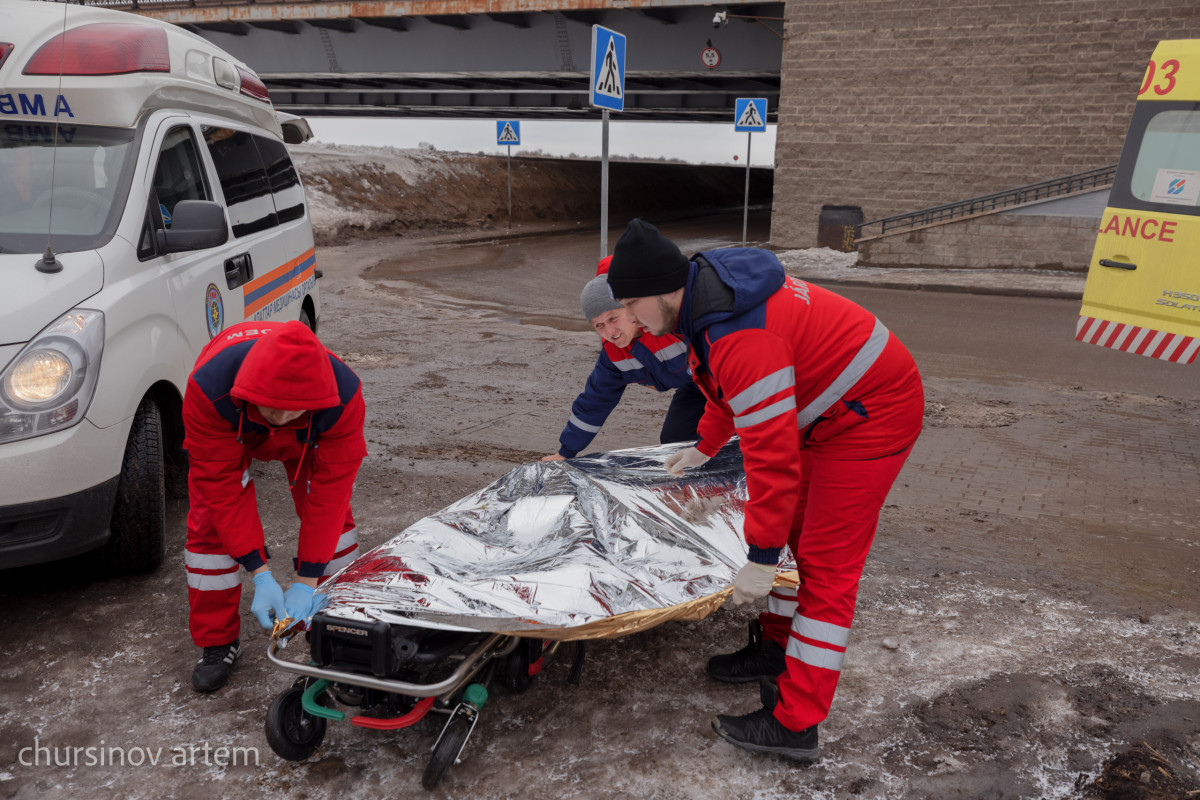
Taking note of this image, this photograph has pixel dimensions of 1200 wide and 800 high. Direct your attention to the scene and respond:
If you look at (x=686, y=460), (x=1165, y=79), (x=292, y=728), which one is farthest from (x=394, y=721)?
(x=1165, y=79)

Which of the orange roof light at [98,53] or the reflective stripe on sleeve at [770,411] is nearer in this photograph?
the reflective stripe on sleeve at [770,411]

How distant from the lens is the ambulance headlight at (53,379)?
311cm

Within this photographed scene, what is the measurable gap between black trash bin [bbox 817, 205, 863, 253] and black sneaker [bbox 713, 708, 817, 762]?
1746 cm

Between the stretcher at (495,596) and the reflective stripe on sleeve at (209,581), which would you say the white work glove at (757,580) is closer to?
the stretcher at (495,596)

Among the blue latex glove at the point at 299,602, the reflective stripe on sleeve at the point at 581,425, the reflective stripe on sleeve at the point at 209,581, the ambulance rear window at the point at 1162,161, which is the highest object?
the ambulance rear window at the point at 1162,161

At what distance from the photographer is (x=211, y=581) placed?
126 inches

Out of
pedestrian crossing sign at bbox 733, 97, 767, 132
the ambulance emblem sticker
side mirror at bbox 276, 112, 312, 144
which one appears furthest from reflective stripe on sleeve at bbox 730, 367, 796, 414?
pedestrian crossing sign at bbox 733, 97, 767, 132

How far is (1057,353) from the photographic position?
9.29 metres

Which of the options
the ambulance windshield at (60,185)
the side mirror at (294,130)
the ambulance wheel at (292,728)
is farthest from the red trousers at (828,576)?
the side mirror at (294,130)

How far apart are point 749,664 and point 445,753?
1.22 metres

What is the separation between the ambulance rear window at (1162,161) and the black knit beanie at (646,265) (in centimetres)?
506

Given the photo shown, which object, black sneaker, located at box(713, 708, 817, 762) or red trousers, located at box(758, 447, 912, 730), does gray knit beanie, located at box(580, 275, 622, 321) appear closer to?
red trousers, located at box(758, 447, 912, 730)

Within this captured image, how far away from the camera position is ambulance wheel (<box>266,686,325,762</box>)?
2.64m

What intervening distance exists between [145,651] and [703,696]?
219 centimetres
